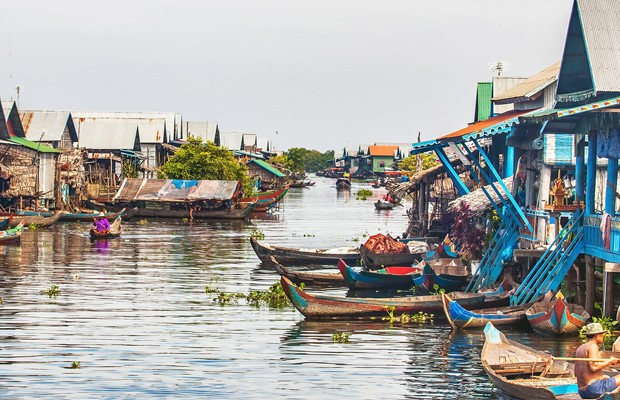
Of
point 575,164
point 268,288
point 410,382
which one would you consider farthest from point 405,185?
point 410,382

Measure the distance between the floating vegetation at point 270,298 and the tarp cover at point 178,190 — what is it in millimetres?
31328

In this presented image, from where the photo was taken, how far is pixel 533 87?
A: 29.3 meters

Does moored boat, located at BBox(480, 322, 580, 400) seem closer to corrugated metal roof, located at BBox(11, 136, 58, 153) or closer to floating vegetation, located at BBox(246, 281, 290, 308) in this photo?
floating vegetation, located at BBox(246, 281, 290, 308)

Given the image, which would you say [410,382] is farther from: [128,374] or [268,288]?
[268,288]

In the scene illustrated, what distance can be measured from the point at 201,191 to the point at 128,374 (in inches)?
1628

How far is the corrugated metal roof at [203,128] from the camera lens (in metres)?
94.8

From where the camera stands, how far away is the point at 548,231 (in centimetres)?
2267

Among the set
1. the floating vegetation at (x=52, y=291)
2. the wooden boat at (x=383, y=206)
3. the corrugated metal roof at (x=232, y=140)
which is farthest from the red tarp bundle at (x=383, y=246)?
the corrugated metal roof at (x=232, y=140)

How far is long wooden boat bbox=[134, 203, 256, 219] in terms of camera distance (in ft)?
187

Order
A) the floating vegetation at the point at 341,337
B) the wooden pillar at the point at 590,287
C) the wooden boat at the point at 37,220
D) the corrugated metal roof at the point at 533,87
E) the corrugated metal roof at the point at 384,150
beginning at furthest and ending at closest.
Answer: the corrugated metal roof at the point at 384,150, the wooden boat at the point at 37,220, the corrugated metal roof at the point at 533,87, the wooden pillar at the point at 590,287, the floating vegetation at the point at 341,337

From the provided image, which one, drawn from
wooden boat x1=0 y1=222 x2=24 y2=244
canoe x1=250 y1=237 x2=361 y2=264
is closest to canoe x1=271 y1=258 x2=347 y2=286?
canoe x1=250 y1=237 x2=361 y2=264

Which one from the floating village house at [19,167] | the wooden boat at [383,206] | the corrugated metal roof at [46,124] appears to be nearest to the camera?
the floating village house at [19,167]

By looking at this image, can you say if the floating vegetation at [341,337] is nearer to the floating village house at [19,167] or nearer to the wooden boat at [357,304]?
the wooden boat at [357,304]

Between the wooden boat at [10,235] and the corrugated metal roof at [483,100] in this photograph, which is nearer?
the corrugated metal roof at [483,100]
